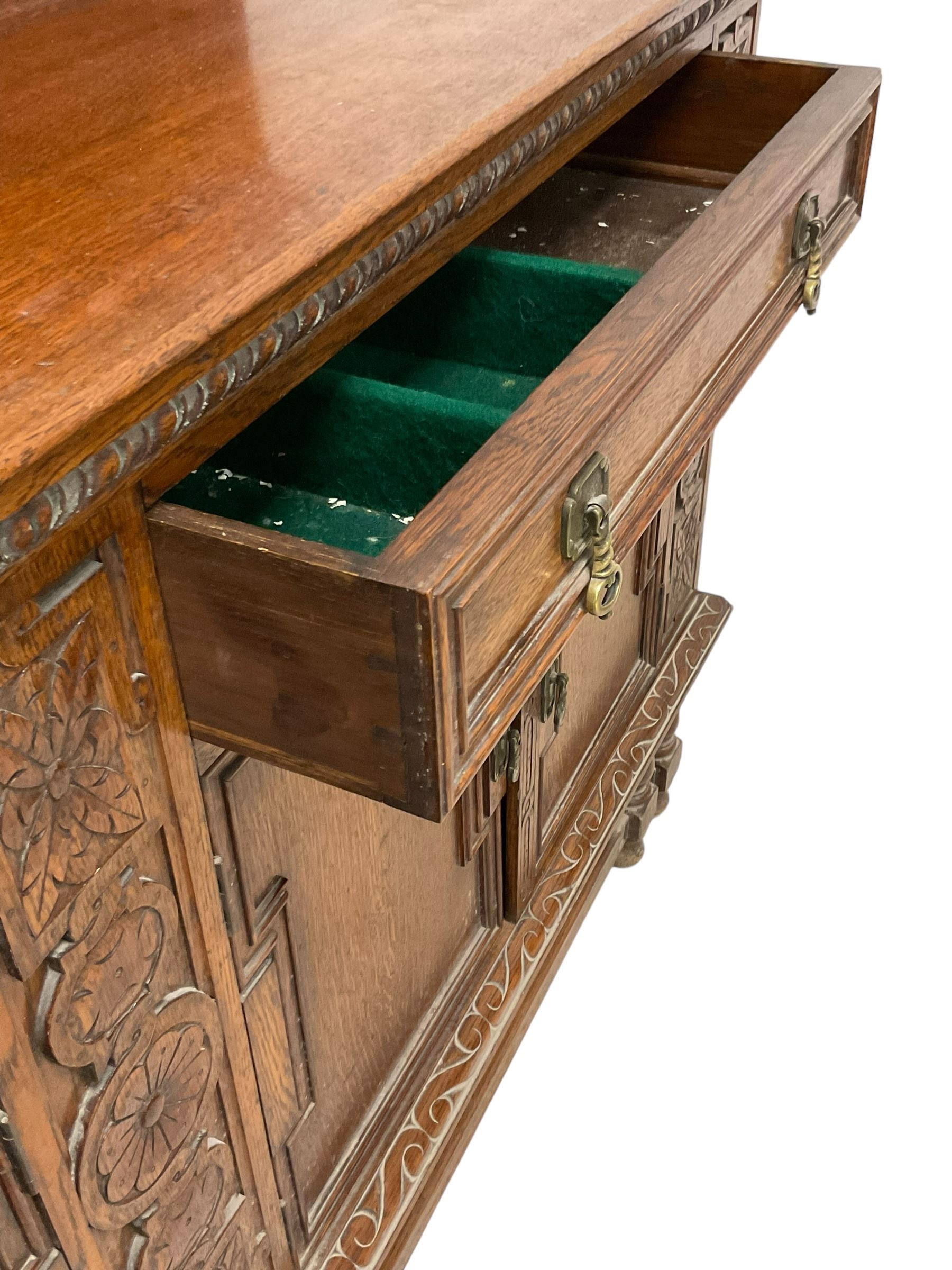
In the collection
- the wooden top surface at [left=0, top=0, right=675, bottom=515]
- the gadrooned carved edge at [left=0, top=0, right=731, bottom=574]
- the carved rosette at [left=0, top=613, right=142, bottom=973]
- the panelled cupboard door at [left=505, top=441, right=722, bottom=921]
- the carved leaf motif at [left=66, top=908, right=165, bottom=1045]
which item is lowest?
the panelled cupboard door at [left=505, top=441, right=722, bottom=921]

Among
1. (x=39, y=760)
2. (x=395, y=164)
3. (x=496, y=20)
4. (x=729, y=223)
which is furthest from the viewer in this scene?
(x=496, y=20)

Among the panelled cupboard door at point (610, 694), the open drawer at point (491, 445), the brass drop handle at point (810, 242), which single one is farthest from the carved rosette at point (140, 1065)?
the brass drop handle at point (810, 242)

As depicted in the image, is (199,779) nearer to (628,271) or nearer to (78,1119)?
(78,1119)

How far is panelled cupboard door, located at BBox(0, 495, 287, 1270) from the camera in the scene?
0.59 m

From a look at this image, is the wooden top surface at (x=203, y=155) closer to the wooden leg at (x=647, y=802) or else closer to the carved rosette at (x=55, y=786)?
the carved rosette at (x=55, y=786)

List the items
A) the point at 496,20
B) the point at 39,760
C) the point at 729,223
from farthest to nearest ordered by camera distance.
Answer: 1. the point at 496,20
2. the point at 729,223
3. the point at 39,760

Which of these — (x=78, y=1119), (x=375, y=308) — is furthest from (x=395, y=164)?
(x=78, y=1119)

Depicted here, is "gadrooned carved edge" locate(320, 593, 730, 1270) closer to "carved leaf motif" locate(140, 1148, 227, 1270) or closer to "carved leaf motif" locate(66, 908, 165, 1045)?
"carved leaf motif" locate(140, 1148, 227, 1270)

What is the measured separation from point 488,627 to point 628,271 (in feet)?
1.31

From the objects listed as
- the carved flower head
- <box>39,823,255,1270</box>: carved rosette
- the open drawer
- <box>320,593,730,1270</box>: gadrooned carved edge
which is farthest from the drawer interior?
<box>320,593,730,1270</box>: gadrooned carved edge

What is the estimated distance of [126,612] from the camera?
627 mm

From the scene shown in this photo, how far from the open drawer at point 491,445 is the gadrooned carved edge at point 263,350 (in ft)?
0.22

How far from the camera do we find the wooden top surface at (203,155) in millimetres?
538

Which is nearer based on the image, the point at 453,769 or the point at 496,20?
the point at 453,769
